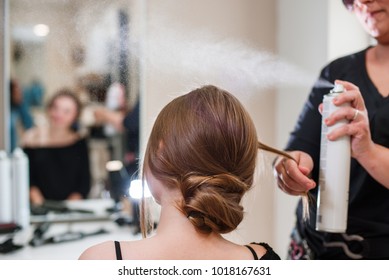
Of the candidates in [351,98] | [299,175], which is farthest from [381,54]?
[299,175]

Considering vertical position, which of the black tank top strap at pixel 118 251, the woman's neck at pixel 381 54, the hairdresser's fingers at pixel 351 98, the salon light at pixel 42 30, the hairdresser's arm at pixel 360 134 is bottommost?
the black tank top strap at pixel 118 251

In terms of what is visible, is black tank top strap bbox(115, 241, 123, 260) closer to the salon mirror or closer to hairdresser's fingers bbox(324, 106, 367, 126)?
the salon mirror

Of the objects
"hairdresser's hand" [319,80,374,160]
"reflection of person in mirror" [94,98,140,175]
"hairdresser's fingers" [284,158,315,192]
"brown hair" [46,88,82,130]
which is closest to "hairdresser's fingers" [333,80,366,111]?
"hairdresser's hand" [319,80,374,160]

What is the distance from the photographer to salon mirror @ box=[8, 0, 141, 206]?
943 millimetres

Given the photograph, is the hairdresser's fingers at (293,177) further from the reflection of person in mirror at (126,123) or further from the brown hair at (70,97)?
the brown hair at (70,97)

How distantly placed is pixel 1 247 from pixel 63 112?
0.50m

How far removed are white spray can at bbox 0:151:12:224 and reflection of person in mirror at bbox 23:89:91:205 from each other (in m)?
0.12

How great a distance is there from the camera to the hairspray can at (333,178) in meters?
0.78

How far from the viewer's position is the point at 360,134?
2.48ft

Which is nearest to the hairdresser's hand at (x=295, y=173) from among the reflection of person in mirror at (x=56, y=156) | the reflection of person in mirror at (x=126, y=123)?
the reflection of person in mirror at (x=126, y=123)

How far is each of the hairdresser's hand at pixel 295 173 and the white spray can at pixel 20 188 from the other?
2.64 feet

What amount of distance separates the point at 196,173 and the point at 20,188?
0.82 metres
